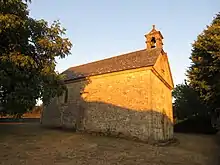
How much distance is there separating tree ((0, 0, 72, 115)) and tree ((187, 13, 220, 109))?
538 inches

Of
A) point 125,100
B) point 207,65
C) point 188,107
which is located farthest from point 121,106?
point 188,107

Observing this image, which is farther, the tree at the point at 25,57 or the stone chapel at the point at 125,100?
the stone chapel at the point at 125,100

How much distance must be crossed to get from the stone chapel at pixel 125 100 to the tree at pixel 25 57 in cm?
506

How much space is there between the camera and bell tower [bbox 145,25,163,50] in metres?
21.7

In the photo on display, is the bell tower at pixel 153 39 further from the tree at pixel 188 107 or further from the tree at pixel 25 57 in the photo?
the tree at pixel 188 107

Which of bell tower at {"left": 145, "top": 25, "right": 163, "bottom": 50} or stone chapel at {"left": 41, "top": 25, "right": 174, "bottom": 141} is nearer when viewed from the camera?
stone chapel at {"left": 41, "top": 25, "right": 174, "bottom": 141}

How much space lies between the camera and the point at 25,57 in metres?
12.7

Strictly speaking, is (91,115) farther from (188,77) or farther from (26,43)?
(188,77)

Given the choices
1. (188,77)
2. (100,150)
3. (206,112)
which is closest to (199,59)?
(188,77)

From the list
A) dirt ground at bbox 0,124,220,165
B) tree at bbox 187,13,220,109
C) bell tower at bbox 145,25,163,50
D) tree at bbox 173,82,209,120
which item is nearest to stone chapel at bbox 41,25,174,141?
bell tower at bbox 145,25,163,50

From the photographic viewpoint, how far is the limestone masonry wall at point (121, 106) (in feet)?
54.2

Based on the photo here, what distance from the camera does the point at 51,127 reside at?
2227cm

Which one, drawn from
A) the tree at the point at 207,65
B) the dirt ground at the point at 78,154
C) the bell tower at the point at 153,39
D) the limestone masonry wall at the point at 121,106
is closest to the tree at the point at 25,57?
the dirt ground at the point at 78,154

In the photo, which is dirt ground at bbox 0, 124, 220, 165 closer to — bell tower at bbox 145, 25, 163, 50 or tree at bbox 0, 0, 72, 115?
tree at bbox 0, 0, 72, 115
